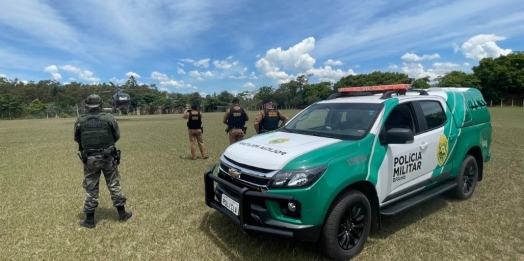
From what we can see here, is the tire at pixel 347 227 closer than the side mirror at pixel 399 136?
Yes

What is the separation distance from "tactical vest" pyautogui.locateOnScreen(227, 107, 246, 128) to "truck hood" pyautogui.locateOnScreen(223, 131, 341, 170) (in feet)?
13.8

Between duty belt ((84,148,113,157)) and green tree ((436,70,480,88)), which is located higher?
green tree ((436,70,480,88))

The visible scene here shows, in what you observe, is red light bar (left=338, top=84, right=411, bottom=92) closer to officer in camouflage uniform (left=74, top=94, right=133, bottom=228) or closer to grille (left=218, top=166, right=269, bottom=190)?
grille (left=218, top=166, right=269, bottom=190)

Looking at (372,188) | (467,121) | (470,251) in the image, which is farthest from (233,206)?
(467,121)

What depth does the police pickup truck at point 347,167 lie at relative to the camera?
112 inches

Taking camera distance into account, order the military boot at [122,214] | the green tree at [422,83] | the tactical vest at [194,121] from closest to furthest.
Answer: the military boot at [122,214] → the tactical vest at [194,121] → the green tree at [422,83]

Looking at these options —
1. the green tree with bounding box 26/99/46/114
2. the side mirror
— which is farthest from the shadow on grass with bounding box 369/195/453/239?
the green tree with bounding box 26/99/46/114

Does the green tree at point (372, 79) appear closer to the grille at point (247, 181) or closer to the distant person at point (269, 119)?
the distant person at point (269, 119)

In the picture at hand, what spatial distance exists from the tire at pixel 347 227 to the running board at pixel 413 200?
345 mm

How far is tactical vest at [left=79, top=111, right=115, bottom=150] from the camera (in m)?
3.90

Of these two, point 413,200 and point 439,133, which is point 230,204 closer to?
point 413,200

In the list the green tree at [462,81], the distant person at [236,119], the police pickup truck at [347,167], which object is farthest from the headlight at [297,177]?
the green tree at [462,81]

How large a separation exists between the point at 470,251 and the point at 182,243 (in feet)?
10.7

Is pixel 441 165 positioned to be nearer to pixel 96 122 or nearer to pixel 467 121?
pixel 467 121
